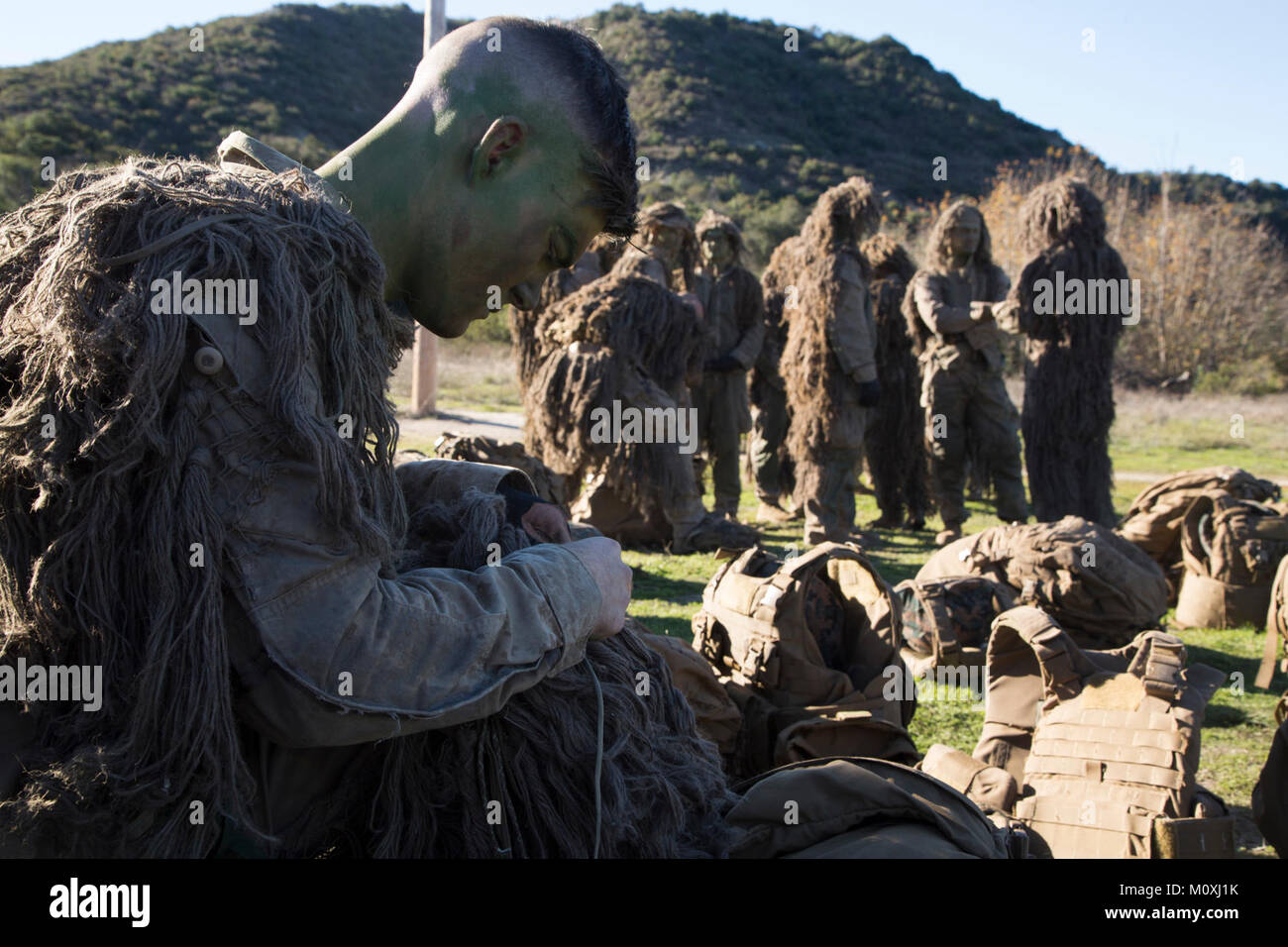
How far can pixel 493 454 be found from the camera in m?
5.37

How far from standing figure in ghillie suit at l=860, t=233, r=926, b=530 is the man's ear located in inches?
331

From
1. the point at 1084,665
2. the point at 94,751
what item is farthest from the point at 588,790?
the point at 1084,665

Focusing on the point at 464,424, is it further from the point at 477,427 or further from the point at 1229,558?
the point at 1229,558

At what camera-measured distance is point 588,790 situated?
169 cm

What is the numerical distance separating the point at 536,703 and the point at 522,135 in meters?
0.94

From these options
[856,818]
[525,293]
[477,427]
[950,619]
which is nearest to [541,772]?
[856,818]

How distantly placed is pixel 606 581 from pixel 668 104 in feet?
174

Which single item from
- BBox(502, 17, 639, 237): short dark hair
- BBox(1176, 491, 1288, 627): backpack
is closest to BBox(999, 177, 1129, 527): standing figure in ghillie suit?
BBox(1176, 491, 1288, 627): backpack

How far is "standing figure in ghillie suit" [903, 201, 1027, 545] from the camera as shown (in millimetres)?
8695

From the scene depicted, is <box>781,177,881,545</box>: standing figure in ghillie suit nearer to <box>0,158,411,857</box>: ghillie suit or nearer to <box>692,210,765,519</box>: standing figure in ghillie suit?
<box>692,210,765,519</box>: standing figure in ghillie suit

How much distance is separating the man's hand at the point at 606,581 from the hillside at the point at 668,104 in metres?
30.2

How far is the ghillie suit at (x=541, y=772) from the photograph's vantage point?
160 cm

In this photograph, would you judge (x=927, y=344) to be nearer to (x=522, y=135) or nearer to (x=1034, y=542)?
(x=1034, y=542)

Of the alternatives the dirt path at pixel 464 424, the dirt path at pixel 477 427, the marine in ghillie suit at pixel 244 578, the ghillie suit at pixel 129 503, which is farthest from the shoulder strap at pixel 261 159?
the dirt path at pixel 464 424
